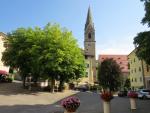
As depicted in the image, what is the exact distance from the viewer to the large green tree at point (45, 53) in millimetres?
47438

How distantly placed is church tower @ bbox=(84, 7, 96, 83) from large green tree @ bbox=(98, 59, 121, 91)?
137 ft

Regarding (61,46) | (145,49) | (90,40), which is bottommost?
(145,49)

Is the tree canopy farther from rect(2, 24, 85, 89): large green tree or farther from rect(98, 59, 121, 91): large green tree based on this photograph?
rect(98, 59, 121, 91): large green tree

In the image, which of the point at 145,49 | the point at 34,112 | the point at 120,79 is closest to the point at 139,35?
the point at 145,49

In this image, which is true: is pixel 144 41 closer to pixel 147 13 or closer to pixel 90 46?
pixel 147 13

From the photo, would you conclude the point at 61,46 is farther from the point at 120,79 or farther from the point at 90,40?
the point at 90,40

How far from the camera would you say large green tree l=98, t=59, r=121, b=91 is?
6712cm

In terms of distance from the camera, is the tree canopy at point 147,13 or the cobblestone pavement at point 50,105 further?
the tree canopy at point 147,13

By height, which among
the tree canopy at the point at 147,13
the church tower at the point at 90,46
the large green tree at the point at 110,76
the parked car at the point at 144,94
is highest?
the church tower at the point at 90,46

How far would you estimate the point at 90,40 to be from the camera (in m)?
123

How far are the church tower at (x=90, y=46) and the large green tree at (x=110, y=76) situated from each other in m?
41.6

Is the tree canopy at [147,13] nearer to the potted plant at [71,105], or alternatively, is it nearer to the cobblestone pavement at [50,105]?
the cobblestone pavement at [50,105]

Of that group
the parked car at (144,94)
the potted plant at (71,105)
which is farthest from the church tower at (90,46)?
the potted plant at (71,105)

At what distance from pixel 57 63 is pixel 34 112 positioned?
2267 centimetres
